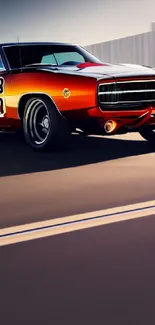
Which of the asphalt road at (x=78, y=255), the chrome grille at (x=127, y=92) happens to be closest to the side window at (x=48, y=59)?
the chrome grille at (x=127, y=92)

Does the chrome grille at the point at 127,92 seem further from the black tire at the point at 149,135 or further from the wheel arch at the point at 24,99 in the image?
the black tire at the point at 149,135

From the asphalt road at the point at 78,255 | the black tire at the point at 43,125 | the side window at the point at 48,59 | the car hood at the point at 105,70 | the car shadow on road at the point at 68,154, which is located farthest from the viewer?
the side window at the point at 48,59

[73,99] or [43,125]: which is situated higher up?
[73,99]

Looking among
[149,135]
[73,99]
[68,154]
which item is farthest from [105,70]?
[149,135]

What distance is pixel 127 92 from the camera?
981 centimetres

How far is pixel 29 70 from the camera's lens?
10555 mm

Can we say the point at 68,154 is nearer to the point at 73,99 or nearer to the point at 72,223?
the point at 73,99

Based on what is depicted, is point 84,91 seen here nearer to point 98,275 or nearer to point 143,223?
point 143,223

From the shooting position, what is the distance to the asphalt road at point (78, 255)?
3.64m

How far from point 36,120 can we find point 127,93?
1406 millimetres

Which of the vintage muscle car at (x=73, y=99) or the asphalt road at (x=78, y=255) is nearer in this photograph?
the asphalt road at (x=78, y=255)

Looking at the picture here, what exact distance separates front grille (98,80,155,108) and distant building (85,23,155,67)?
15630 mm

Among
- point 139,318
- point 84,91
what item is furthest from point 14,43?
point 139,318

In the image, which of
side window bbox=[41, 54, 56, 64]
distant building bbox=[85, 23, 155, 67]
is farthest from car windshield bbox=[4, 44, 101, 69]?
distant building bbox=[85, 23, 155, 67]
